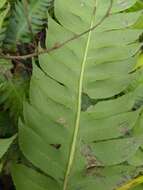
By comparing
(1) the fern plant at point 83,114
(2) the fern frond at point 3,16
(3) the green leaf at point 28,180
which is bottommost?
(3) the green leaf at point 28,180

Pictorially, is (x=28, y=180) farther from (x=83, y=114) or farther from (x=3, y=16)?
(x=3, y=16)

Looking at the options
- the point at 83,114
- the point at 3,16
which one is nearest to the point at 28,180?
the point at 83,114

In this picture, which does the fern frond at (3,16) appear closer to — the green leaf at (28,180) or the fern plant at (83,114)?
the fern plant at (83,114)

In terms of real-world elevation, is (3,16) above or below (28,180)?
above

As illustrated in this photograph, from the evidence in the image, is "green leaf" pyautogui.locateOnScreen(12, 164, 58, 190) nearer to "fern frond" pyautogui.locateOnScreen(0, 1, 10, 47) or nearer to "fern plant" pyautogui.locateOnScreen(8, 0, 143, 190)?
"fern plant" pyautogui.locateOnScreen(8, 0, 143, 190)

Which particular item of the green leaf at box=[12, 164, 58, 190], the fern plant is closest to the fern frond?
the fern plant

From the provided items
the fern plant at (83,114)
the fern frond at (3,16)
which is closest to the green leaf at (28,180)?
the fern plant at (83,114)

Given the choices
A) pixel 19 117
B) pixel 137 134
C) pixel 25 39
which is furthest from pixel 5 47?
pixel 137 134

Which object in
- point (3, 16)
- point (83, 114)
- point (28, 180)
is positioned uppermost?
point (3, 16)

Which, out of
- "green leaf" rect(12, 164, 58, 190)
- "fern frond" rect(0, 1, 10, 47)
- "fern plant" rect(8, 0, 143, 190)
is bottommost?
"green leaf" rect(12, 164, 58, 190)
